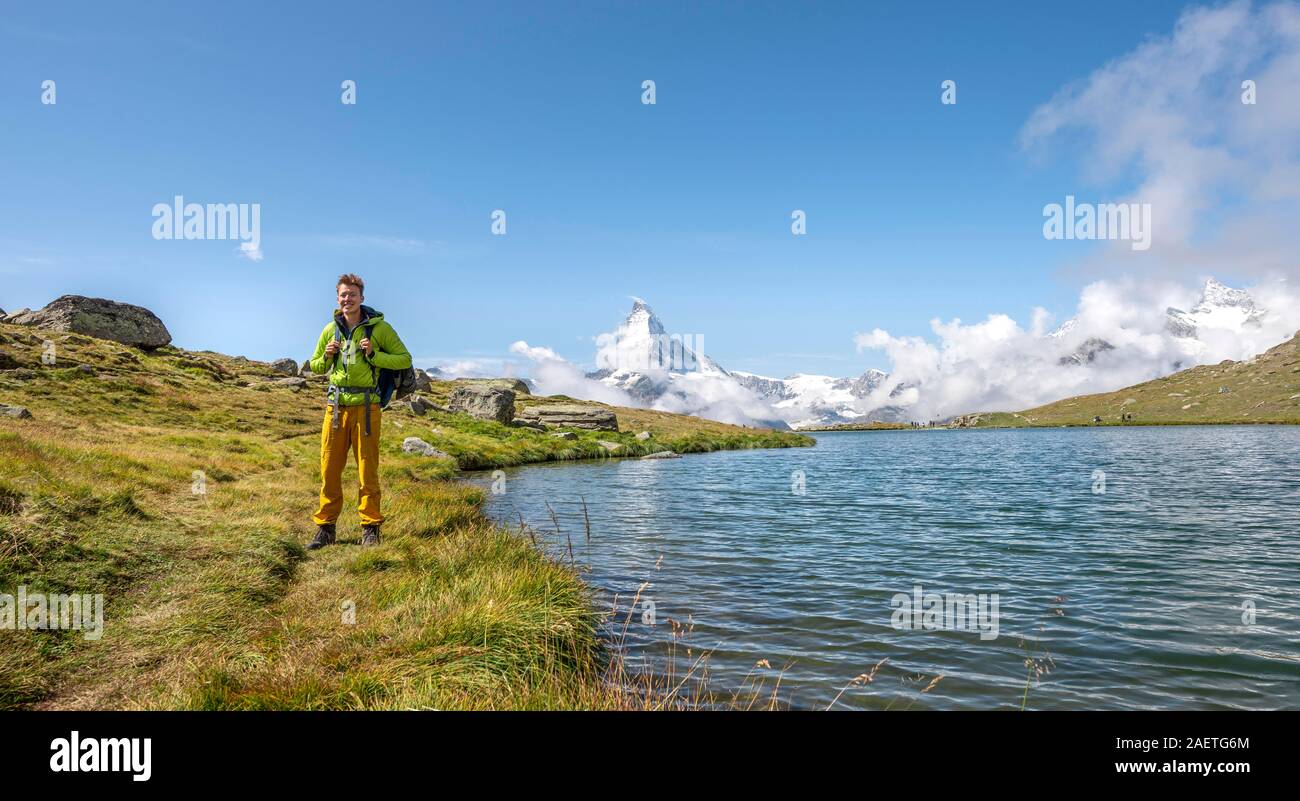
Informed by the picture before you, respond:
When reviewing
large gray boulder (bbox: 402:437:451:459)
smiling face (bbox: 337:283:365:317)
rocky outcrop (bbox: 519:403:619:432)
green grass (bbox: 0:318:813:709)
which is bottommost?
green grass (bbox: 0:318:813:709)

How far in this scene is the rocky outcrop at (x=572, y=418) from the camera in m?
71.8

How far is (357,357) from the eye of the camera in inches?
461

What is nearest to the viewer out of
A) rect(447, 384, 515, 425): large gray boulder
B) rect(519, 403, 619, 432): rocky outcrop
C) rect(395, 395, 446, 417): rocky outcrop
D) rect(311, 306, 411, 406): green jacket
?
rect(311, 306, 411, 406): green jacket

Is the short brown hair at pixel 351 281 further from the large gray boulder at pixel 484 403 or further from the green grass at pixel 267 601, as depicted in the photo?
the large gray boulder at pixel 484 403

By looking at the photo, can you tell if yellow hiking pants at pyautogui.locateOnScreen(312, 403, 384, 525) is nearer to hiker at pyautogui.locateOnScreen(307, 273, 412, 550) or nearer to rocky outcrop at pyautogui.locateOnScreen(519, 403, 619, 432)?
hiker at pyautogui.locateOnScreen(307, 273, 412, 550)

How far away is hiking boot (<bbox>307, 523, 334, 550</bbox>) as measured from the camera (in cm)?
1191

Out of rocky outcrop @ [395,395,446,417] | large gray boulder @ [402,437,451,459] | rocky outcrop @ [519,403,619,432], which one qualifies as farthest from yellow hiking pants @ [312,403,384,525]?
rocky outcrop @ [519,403,619,432]

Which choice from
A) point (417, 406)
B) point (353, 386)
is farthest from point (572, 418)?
point (353, 386)

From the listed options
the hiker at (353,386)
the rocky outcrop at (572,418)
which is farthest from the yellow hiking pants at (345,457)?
the rocky outcrop at (572,418)

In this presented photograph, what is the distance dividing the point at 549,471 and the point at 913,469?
26.2m

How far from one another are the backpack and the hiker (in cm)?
2

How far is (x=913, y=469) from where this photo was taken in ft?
155

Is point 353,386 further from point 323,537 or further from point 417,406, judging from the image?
point 417,406
